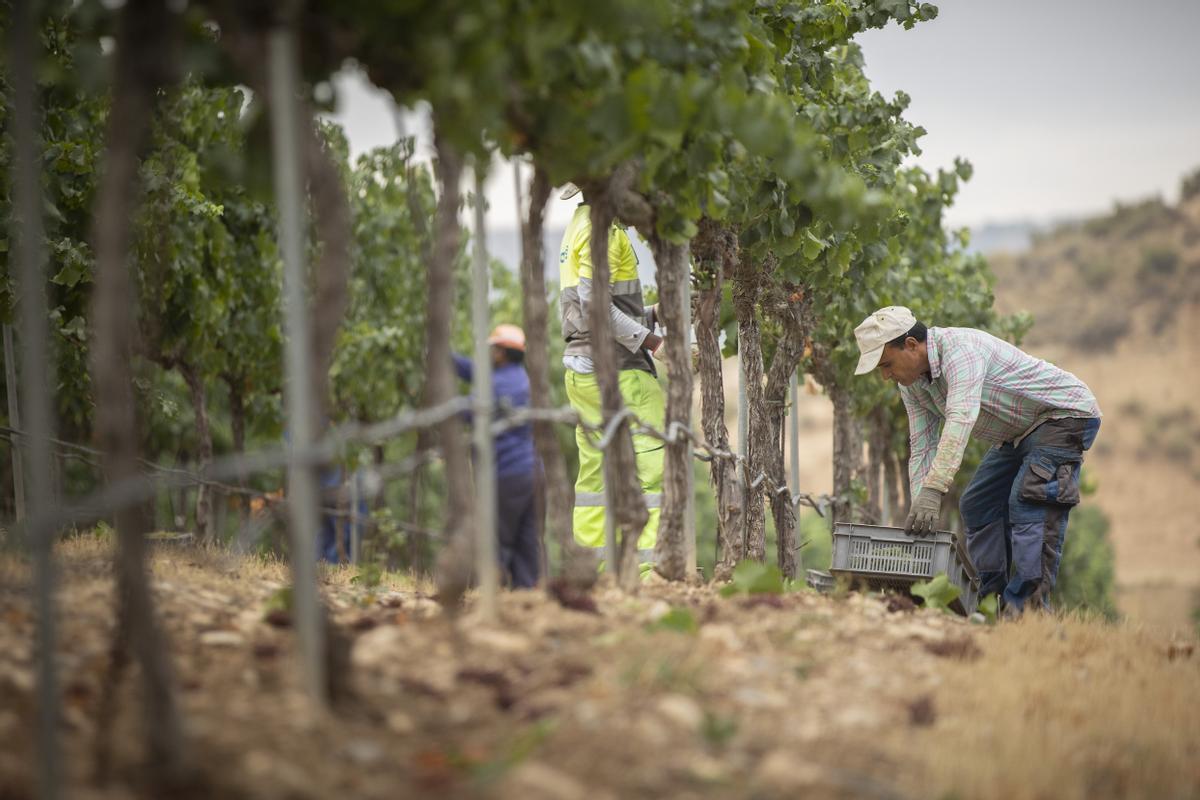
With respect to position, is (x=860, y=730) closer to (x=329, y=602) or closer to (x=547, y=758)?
(x=547, y=758)

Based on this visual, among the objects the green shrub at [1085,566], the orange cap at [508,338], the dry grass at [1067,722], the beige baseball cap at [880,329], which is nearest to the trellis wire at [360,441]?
the dry grass at [1067,722]

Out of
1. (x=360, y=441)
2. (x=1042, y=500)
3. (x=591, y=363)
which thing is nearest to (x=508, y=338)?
(x=591, y=363)

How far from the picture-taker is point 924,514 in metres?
5.38

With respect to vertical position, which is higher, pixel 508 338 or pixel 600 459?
pixel 508 338

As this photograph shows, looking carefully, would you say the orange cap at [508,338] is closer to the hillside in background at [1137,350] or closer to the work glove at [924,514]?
the work glove at [924,514]

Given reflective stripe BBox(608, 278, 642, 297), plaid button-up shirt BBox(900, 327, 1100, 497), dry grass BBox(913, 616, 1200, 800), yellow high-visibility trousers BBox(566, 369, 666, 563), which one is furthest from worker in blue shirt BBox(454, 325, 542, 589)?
dry grass BBox(913, 616, 1200, 800)

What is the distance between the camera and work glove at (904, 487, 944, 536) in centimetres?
538

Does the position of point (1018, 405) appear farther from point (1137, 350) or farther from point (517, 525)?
point (1137, 350)

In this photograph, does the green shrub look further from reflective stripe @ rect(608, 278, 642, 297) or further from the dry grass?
the dry grass

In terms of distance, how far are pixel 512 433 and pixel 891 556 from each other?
2.19 metres

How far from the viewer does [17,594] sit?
381cm

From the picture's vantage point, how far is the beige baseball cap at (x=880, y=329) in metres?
5.89

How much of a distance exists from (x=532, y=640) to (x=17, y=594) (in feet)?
5.55

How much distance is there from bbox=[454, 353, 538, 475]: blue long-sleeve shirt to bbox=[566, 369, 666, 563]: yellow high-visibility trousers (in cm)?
51
